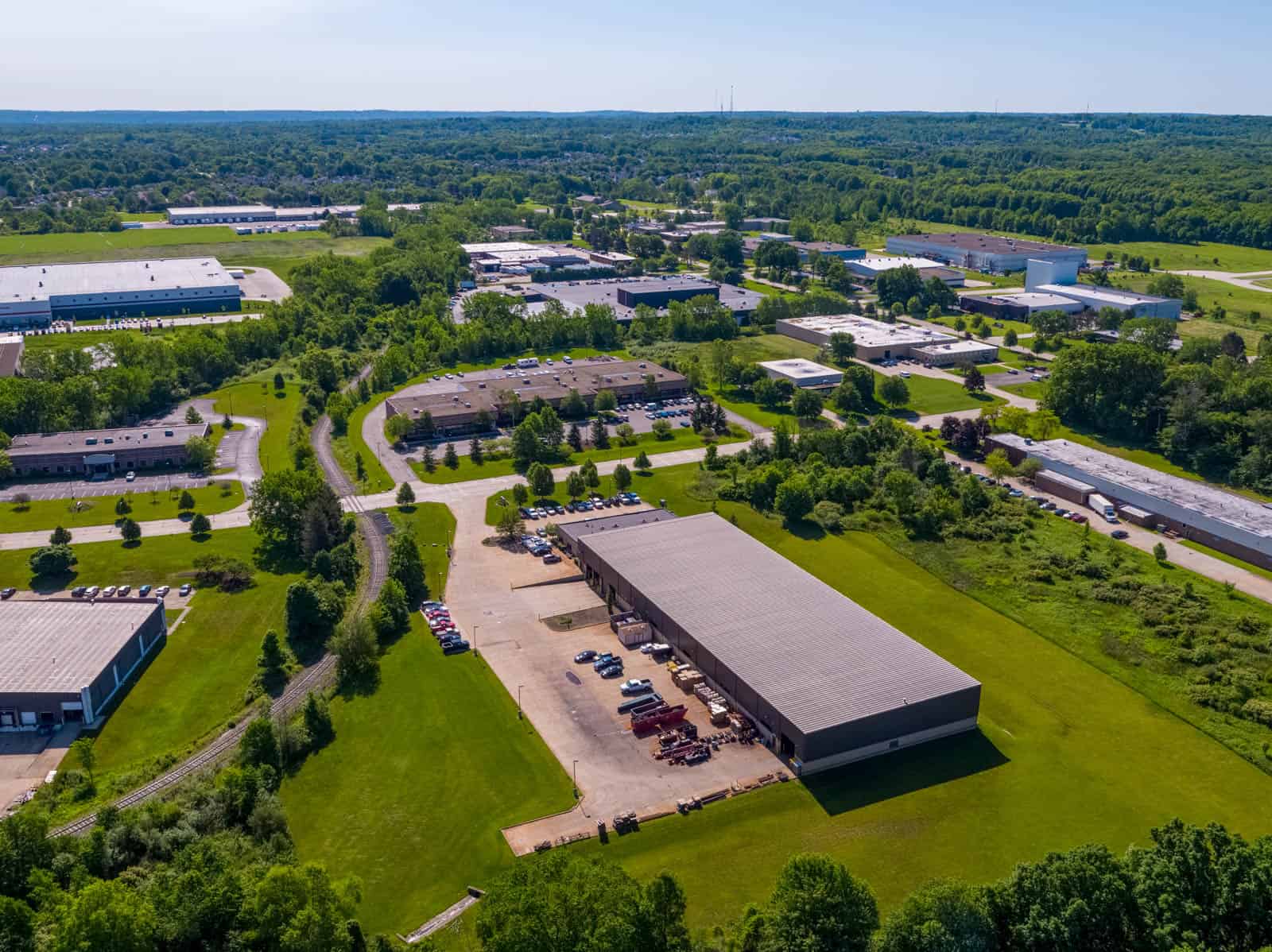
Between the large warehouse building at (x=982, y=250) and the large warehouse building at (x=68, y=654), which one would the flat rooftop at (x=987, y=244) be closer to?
the large warehouse building at (x=982, y=250)

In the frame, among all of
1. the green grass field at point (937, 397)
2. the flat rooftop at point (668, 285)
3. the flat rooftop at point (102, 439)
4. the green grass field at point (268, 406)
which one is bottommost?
the green grass field at point (268, 406)

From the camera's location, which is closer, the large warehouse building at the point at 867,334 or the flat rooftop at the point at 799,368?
the flat rooftop at the point at 799,368

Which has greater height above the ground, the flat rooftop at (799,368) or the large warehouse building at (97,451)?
the flat rooftop at (799,368)

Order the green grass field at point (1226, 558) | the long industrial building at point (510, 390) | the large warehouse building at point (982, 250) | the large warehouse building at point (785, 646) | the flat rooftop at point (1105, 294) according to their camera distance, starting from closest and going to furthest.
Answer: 1. the large warehouse building at point (785, 646)
2. the green grass field at point (1226, 558)
3. the long industrial building at point (510, 390)
4. the flat rooftop at point (1105, 294)
5. the large warehouse building at point (982, 250)

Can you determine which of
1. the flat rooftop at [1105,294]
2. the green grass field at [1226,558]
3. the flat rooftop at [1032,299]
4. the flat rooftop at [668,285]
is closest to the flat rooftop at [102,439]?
the flat rooftop at [668,285]

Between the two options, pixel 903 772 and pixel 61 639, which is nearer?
pixel 903 772

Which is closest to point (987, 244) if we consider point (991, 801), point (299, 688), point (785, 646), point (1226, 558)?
point (1226, 558)

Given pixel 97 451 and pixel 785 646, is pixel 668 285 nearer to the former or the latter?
pixel 97 451
